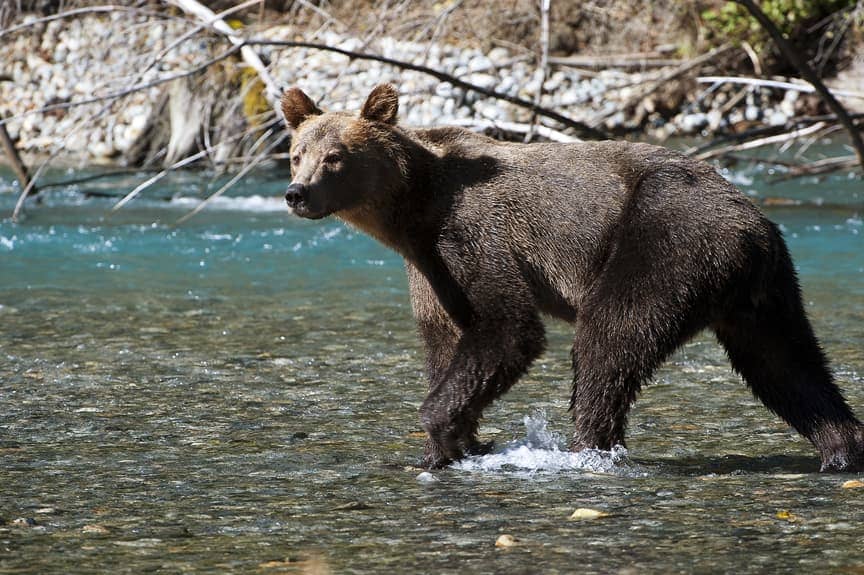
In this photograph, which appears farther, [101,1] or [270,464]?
[101,1]

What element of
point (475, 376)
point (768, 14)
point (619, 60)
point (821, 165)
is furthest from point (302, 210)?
point (768, 14)

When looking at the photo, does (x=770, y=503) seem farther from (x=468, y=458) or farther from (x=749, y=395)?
(x=749, y=395)

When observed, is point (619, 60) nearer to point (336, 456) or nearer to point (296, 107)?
point (296, 107)

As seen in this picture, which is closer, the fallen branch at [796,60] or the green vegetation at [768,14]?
the fallen branch at [796,60]

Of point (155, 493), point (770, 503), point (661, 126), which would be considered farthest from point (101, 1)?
point (770, 503)

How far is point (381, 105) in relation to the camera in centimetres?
598

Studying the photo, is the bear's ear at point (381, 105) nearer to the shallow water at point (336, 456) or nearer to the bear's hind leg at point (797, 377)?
the shallow water at point (336, 456)

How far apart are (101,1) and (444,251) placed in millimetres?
10110

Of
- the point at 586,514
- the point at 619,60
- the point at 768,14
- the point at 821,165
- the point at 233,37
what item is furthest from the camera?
the point at 619,60

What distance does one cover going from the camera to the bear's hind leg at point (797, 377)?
17.9 ft

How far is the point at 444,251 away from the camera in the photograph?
18.6ft

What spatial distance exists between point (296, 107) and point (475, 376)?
155 centimetres

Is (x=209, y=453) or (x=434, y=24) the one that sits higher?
(x=434, y=24)

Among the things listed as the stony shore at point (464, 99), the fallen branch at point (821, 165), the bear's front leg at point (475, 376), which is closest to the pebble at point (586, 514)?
the bear's front leg at point (475, 376)
